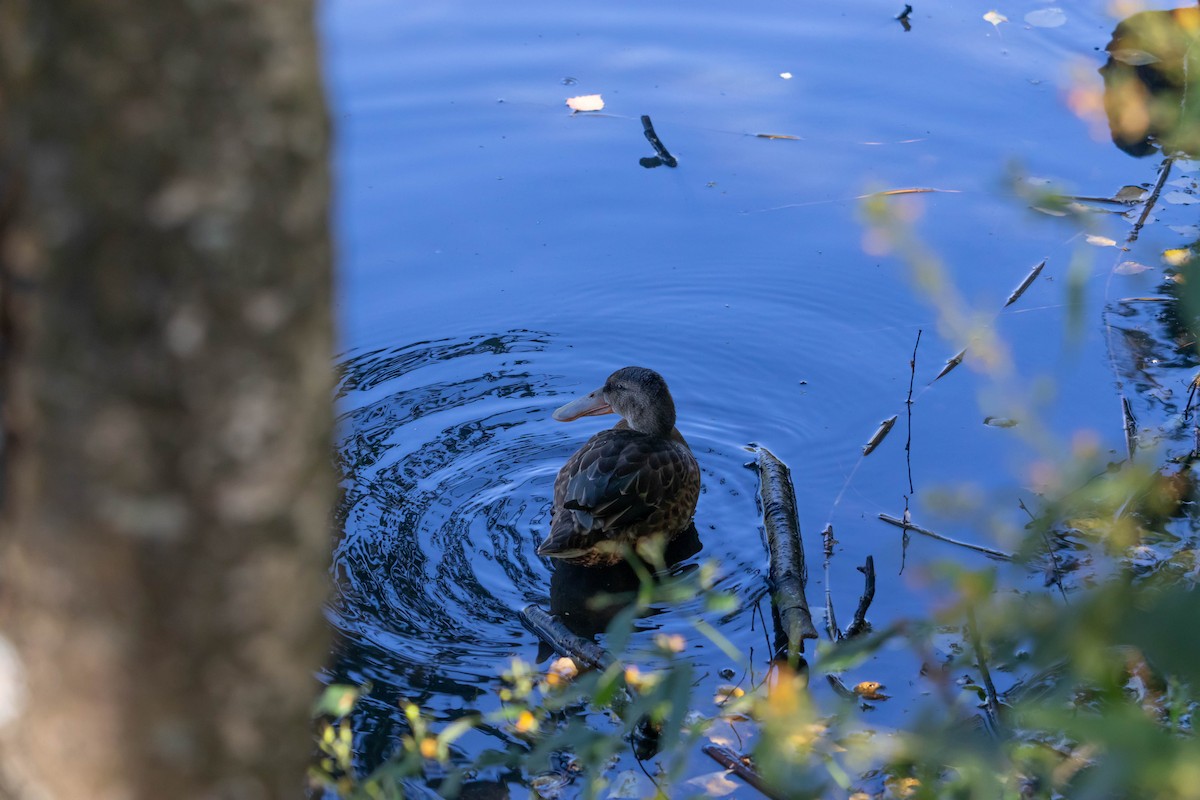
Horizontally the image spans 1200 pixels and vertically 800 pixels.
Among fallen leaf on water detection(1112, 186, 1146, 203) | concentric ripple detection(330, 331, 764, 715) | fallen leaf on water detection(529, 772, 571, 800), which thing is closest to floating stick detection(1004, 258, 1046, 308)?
fallen leaf on water detection(1112, 186, 1146, 203)

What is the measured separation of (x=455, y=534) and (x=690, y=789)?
1.71 meters

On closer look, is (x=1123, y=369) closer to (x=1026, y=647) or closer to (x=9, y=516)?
(x=1026, y=647)

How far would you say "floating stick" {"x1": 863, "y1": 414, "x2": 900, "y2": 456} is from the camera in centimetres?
548

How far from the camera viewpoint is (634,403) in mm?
5652

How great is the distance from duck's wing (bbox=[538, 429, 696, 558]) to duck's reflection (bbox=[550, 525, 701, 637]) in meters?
0.15

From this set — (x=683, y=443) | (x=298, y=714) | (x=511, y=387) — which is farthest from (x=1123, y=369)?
(x=298, y=714)

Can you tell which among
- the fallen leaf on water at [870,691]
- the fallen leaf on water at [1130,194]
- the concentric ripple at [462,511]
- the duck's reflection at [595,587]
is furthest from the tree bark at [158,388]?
the fallen leaf on water at [1130,194]

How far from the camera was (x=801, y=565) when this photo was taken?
4.60 metres

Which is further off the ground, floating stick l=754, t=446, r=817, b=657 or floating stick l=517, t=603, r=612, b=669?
floating stick l=754, t=446, r=817, b=657

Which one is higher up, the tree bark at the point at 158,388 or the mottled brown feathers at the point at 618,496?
the tree bark at the point at 158,388

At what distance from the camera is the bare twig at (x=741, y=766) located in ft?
9.46

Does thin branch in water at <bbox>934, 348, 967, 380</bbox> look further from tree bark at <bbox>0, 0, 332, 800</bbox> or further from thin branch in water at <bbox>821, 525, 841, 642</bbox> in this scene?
tree bark at <bbox>0, 0, 332, 800</bbox>

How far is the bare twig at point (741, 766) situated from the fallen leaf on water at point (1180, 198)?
5136 mm

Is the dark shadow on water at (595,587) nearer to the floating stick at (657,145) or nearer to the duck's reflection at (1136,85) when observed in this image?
the floating stick at (657,145)
